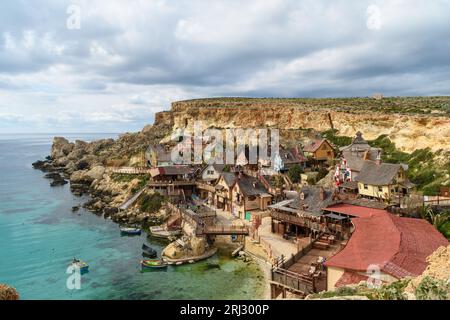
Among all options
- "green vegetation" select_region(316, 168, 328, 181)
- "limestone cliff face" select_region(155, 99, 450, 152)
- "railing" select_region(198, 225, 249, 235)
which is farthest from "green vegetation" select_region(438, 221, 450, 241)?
"green vegetation" select_region(316, 168, 328, 181)

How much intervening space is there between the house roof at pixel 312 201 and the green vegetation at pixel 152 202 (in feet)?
80.5

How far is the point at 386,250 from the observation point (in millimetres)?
20797

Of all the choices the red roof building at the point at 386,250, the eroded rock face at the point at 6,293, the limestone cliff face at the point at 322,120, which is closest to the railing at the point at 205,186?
the red roof building at the point at 386,250

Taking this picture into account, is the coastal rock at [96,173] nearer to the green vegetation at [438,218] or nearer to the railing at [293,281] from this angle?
the railing at [293,281]

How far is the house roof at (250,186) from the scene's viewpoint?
46.3 meters

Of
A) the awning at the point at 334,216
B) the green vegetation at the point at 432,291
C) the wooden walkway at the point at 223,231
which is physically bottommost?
the wooden walkway at the point at 223,231

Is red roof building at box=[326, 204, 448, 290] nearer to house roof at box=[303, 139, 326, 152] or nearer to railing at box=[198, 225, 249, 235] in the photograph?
railing at box=[198, 225, 249, 235]

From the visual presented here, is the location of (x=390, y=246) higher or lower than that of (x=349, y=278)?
higher

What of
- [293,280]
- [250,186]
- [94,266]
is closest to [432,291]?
[293,280]

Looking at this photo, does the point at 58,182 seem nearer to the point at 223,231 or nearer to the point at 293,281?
the point at 223,231

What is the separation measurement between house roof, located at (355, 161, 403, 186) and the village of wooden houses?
119 millimetres

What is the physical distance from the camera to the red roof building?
742 inches

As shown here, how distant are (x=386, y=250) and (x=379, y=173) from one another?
2041 cm
